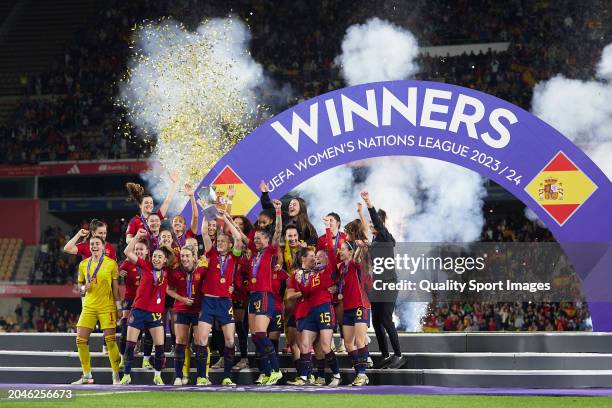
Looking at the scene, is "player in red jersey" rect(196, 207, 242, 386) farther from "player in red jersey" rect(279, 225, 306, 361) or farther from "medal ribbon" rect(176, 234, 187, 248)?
"medal ribbon" rect(176, 234, 187, 248)

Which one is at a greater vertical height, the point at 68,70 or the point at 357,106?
the point at 68,70

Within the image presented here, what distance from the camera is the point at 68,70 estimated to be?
35.8 meters

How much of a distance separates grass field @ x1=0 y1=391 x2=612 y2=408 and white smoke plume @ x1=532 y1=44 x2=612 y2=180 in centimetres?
1470

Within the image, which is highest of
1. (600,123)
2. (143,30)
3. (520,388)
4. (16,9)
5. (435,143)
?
(16,9)

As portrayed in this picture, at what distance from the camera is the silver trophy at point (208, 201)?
42.7 ft

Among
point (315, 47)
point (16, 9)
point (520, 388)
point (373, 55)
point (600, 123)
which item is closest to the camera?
point (520, 388)

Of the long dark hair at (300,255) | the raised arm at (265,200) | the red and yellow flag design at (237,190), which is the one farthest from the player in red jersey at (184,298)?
the red and yellow flag design at (237,190)

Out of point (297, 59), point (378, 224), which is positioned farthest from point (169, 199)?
point (297, 59)

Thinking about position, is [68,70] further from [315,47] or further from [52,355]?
[52,355]

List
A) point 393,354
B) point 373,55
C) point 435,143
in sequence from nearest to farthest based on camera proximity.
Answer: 1. point 393,354
2. point 435,143
3. point 373,55

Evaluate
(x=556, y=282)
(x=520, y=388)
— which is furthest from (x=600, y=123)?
(x=520, y=388)

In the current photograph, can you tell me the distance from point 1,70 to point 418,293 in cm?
2751

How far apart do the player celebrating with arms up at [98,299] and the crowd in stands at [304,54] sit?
17494 millimetres

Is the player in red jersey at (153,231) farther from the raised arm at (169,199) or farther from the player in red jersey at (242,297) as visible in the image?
the player in red jersey at (242,297)
